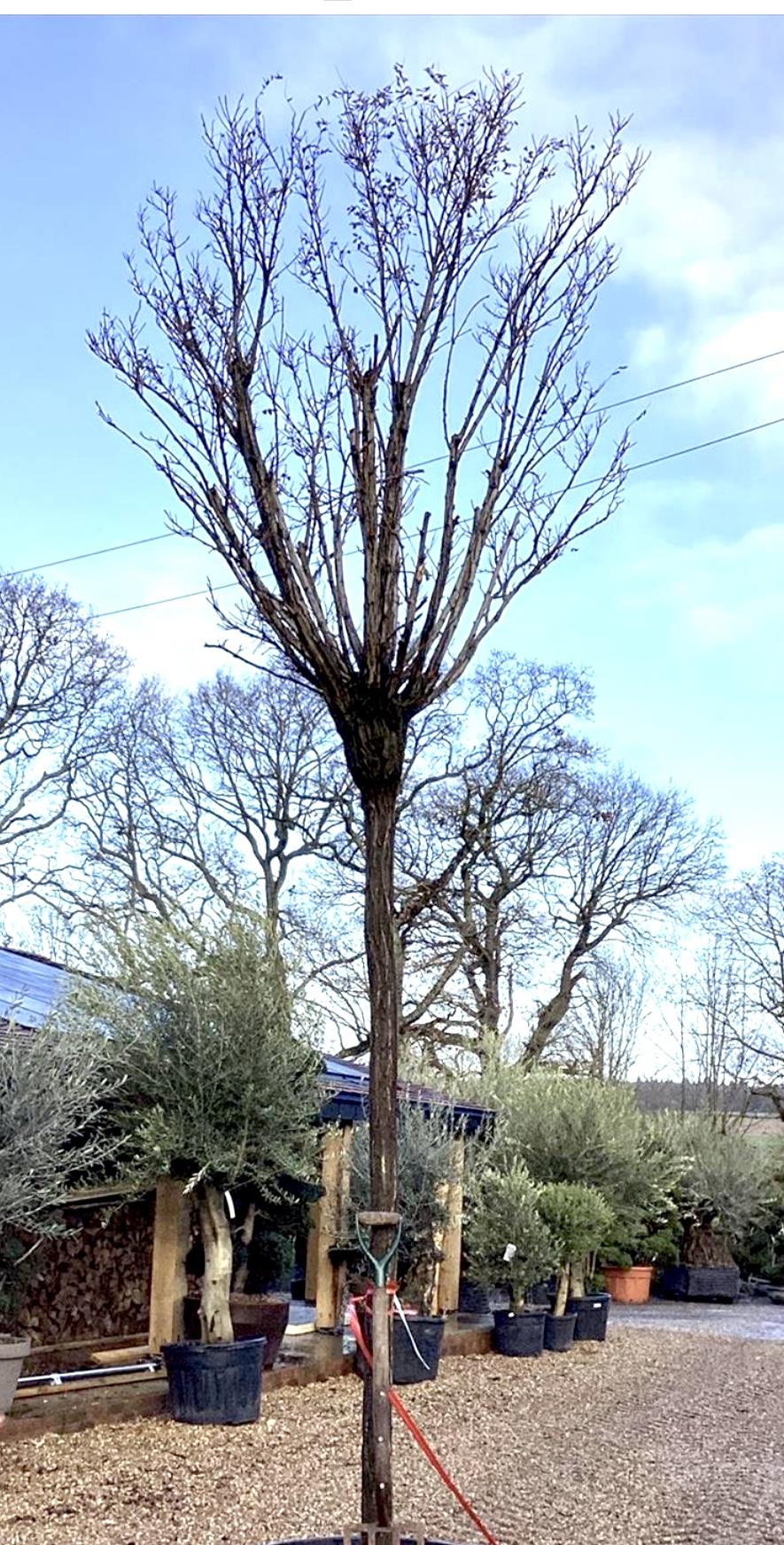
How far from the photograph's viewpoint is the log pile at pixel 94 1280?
28.2 ft

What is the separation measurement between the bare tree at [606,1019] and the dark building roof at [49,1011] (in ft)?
38.9

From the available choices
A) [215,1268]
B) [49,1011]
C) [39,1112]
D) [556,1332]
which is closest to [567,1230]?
[556,1332]

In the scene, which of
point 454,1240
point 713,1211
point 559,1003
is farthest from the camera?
point 559,1003

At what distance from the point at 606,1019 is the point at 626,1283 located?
10014 millimetres

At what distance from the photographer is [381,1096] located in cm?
376

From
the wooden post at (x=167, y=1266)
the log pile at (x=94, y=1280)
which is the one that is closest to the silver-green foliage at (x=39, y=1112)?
the wooden post at (x=167, y=1266)

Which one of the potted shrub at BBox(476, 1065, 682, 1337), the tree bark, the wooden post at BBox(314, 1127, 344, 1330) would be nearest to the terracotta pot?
the wooden post at BBox(314, 1127, 344, 1330)

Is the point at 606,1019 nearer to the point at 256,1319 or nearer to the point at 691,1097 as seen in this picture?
the point at 691,1097

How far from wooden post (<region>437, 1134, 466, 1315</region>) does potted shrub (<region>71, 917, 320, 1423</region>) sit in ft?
8.87

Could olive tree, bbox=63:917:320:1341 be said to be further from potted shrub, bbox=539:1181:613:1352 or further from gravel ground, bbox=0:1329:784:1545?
potted shrub, bbox=539:1181:613:1352

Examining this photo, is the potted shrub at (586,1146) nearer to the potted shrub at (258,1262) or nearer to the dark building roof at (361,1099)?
the dark building roof at (361,1099)

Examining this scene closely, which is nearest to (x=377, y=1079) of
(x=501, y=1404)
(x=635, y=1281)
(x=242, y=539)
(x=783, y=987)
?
(x=242, y=539)

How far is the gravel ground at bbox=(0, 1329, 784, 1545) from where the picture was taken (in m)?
5.36

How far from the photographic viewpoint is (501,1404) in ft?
27.4
